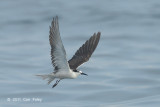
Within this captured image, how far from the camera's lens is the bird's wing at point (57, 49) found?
13.0 meters

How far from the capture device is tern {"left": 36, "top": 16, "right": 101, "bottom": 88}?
13.1m

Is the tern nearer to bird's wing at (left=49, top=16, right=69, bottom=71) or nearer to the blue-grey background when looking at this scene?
bird's wing at (left=49, top=16, right=69, bottom=71)

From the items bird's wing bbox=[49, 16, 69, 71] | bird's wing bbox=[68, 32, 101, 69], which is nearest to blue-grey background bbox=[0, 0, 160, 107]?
bird's wing bbox=[68, 32, 101, 69]

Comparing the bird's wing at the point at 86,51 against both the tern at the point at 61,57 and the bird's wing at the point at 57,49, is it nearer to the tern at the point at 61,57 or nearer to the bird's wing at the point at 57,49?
the tern at the point at 61,57

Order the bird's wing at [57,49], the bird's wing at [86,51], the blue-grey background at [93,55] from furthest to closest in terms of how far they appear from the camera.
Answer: the blue-grey background at [93,55] < the bird's wing at [86,51] < the bird's wing at [57,49]

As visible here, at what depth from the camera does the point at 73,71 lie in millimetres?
14086


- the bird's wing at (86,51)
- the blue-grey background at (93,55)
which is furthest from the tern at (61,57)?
the blue-grey background at (93,55)

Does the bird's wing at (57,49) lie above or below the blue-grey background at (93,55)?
below

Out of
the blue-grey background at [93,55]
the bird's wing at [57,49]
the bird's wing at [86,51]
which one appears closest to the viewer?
the bird's wing at [57,49]

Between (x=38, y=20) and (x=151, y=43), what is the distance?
5843mm

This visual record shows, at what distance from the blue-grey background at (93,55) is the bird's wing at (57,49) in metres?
5.40


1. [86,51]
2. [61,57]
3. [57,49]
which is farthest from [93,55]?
[57,49]

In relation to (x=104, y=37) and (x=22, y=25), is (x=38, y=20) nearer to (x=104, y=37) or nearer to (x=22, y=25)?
(x=22, y=25)

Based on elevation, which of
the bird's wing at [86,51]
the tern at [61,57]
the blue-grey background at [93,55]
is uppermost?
the blue-grey background at [93,55]
